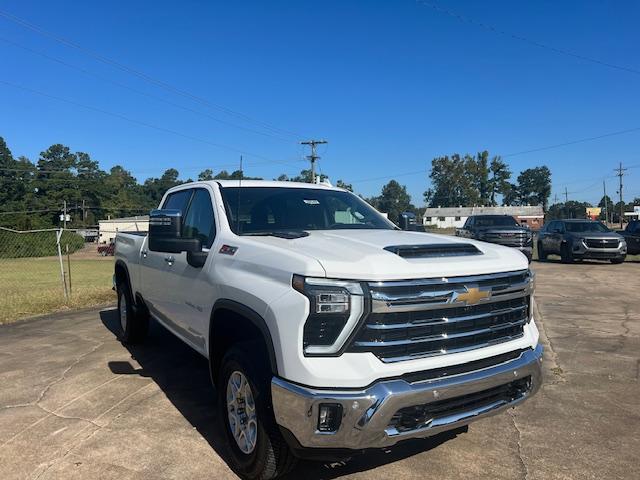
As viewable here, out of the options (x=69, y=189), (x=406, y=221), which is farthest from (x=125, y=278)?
(x=69, y=189)

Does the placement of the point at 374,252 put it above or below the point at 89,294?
above

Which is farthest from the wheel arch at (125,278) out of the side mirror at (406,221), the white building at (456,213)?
the white building at (456,213)

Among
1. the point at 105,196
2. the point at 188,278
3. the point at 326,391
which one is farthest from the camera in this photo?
the point at 105,196

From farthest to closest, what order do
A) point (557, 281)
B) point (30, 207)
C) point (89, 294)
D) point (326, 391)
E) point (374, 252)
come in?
point (30, 207)
point (557, 281)
point (89, 294)
point (374, 252)
point (326, 391)

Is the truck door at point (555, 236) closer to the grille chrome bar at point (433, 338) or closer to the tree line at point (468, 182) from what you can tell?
the grille chrome bar at point (433, 338)

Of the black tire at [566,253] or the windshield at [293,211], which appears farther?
the black tire at [566,253]

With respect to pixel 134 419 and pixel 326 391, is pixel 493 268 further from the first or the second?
pixel 134 419

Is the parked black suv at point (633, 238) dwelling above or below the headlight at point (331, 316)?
below

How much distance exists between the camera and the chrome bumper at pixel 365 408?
8.82 feet

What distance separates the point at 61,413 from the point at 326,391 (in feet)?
9.59

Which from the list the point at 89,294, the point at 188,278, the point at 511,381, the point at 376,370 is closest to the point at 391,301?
the point at 376,370

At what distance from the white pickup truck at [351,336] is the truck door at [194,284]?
4 centimetres

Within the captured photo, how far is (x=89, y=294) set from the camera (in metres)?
11.1

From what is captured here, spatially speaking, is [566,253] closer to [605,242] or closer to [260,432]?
[605,242]
